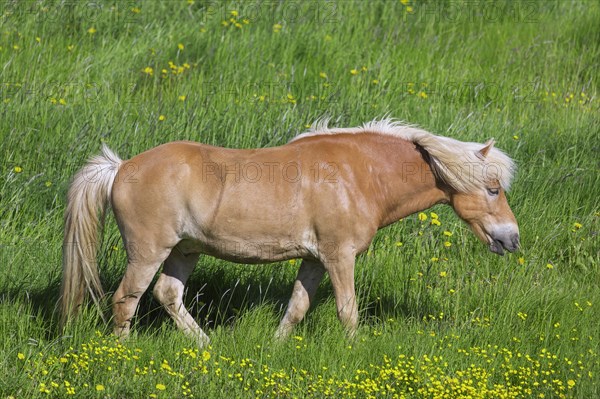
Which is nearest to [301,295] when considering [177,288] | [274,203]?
[274,203]

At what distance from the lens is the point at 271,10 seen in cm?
1003

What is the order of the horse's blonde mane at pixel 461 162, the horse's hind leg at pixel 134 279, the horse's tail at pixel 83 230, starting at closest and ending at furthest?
the horse's hind leg at pixel 134 279, the horse's tail at pixel 83 230, the horse's blonde mane at pixel 461 162

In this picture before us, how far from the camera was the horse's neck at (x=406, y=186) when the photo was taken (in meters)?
5.70

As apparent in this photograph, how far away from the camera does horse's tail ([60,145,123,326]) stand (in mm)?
5453

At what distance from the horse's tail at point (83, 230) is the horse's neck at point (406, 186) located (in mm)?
1697

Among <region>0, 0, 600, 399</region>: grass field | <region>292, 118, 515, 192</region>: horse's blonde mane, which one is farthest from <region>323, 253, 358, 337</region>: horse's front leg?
<region>292, 118, 515, 192</region>: horse's blonde mane

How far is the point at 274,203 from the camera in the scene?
543cm

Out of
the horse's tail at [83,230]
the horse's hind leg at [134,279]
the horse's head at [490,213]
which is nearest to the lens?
the horse's hind leg at [134,279]

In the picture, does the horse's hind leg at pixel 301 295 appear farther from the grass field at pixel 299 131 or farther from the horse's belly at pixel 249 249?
the horse's belly at pixel 249 249

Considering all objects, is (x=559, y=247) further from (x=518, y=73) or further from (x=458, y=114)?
(x=518, y=73)

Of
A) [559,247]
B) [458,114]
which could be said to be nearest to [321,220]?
[559,247]

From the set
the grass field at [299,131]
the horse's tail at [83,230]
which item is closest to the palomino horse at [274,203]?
the horse's tail at [83,230]

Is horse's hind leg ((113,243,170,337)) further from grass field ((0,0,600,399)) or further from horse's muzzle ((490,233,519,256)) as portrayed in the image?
horse's muzzle ((490,233,519,256))

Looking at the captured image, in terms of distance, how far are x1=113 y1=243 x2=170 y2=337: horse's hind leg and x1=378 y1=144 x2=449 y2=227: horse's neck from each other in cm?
143
